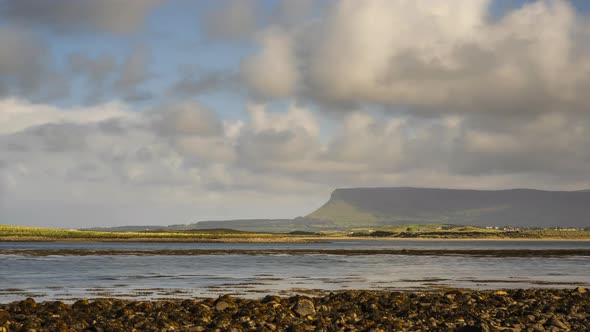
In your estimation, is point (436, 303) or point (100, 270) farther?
point (100, 270)

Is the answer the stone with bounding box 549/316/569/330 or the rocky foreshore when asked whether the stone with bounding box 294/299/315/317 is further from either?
the stone with bounding box 549/316/569/330

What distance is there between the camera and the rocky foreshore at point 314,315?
25.3 m

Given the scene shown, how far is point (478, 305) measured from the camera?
3259cm

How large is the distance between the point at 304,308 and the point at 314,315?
788mm

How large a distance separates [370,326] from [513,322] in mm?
5908

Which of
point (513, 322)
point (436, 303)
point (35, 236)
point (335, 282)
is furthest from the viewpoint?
point (35, 236)

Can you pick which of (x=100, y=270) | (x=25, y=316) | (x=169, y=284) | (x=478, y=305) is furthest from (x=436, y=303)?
(x=100, y=270)

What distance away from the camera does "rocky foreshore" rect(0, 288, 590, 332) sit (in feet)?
83.1

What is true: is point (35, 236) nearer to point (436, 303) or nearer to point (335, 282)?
point (335, 282)

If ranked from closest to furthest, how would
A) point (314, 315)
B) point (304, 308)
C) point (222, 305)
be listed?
point (314, 315) < point (304, 308) < point (222, 305)

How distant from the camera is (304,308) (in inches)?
1153

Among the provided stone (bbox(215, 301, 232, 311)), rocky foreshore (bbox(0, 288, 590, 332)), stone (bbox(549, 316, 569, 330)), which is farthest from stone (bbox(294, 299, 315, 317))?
stone (bbox(549, 316, 569, 330))

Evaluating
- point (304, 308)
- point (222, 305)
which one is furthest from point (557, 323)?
point (222, 305)

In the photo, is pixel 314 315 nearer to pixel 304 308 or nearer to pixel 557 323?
pixel 304 308
